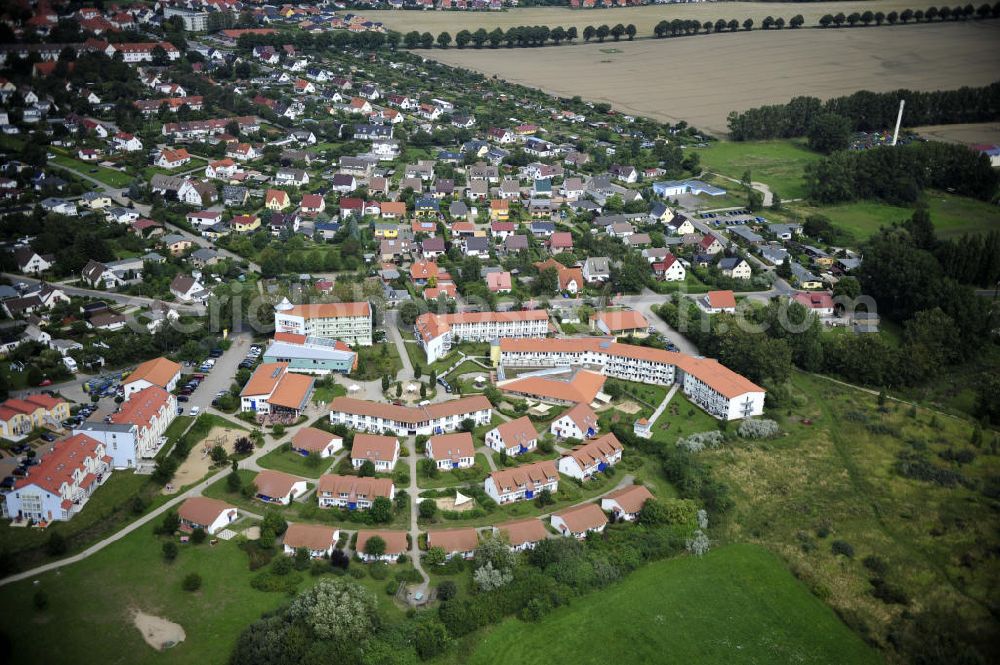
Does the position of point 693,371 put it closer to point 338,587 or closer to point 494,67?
point 338,587

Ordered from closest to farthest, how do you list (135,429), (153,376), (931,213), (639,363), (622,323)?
(135,429), (153,376), (639,363), (622,323), (931,213)

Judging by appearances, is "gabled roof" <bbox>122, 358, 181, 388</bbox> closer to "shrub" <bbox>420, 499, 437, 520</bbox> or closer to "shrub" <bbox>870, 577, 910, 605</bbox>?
"shrub" <bbox>420, 499, 437, 520</bbox>

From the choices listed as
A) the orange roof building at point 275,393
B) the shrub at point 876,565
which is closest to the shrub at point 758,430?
the shrub at point 876,565

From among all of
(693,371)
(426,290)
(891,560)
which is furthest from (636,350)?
(891,560)

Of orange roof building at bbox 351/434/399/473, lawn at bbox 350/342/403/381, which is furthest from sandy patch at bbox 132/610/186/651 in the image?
lawn at bbox 350/342/403/381

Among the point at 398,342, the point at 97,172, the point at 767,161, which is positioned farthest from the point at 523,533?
the point at 767,161

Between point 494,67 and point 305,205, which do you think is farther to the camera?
point 494,67

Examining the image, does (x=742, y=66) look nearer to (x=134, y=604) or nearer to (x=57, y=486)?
(x=57, y=486)
